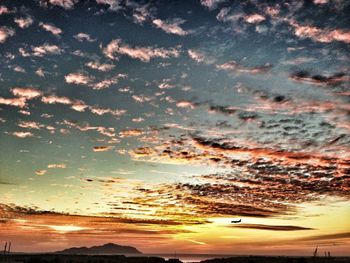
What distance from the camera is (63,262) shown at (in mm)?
84750

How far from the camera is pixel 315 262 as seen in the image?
3479 inches

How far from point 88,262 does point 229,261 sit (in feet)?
116

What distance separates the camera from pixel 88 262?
88.9 m

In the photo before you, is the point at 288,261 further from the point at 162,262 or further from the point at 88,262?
the point at 88,262

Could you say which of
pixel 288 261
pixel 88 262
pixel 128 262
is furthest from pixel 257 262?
pixel 88 262

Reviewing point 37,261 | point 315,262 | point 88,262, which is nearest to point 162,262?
point 88,262

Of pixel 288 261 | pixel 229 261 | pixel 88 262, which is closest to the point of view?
pixel 288 261

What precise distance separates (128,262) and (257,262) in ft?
102

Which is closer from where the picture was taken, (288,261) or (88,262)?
(288,261)

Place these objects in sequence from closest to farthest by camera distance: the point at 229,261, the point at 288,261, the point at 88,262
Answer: the point at 288,261
the point at 88,262
the point at 229,261

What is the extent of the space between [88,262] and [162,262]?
696 inches

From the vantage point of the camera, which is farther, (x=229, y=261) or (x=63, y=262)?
(x=229, y=261)

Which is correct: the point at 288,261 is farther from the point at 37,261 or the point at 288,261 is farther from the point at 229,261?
the point at 37,261

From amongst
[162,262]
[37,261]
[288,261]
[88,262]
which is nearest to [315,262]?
[288,261]
